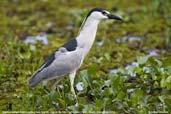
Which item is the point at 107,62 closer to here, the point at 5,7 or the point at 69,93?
the point at 69,93

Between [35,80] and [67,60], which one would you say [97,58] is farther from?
[35,80]

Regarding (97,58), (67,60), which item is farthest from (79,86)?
(97,58)

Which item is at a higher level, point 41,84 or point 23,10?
point 23,10

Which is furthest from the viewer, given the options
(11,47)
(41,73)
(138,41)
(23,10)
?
(23,10)

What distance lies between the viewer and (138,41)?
8391 mm

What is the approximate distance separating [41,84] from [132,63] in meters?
1.74

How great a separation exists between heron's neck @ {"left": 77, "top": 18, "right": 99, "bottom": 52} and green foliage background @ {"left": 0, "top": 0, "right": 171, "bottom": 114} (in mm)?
257

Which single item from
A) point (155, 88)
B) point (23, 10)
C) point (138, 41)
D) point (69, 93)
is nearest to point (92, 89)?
point (69, 93)

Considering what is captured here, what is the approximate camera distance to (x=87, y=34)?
621cm

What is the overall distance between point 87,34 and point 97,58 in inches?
62.4

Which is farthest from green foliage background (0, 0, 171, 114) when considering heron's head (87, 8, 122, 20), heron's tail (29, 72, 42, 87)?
heron's head (87, 8, 122, 20)

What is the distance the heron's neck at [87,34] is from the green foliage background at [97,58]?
257 millimetres

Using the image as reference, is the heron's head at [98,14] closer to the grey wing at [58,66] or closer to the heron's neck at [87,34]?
the heron's neck at [87,34]

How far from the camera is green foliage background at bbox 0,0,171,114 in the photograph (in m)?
5.74
